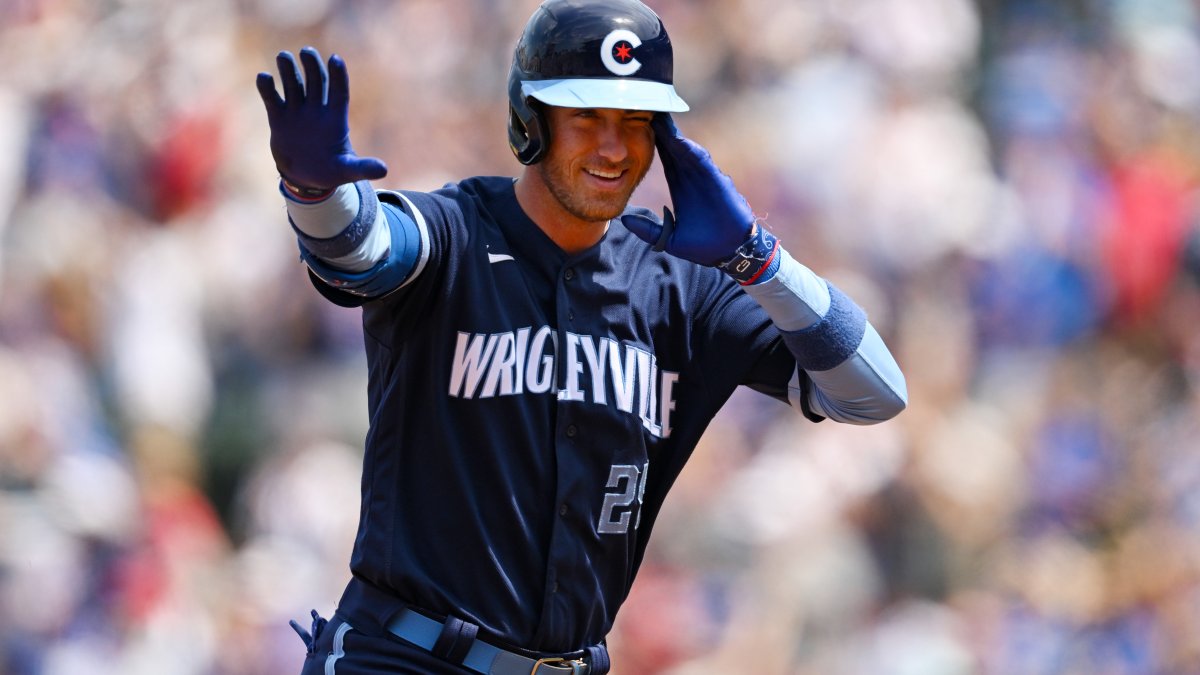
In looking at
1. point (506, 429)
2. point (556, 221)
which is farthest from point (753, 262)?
point (506, 429)

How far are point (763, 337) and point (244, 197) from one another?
375 centimetres

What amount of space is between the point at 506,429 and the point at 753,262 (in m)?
0.61

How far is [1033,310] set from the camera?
725 cm

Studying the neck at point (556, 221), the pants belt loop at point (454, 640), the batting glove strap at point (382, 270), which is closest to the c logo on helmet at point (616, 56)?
the neck at point (556, 221)

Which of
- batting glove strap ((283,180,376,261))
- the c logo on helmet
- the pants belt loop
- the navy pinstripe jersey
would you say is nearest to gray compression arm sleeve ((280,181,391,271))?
batting glove strap ((283,180,376,261))

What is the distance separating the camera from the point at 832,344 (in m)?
3.52

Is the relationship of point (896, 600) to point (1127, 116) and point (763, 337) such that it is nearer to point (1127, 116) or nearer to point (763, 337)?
point (1127, 116)

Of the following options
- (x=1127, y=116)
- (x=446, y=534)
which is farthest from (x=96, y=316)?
(x=1127, y=116)

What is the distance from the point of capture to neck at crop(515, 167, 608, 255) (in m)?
3.64

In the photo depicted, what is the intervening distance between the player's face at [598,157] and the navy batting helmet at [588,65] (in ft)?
0.18

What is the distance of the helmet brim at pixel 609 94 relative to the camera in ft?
11.3

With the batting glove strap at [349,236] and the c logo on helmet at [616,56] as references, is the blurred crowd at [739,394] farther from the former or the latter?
the batting glove strap at [349,236]

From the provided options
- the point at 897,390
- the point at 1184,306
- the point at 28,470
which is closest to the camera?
the point at 897,390

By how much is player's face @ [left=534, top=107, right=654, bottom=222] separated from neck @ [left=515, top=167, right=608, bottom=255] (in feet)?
0.23
